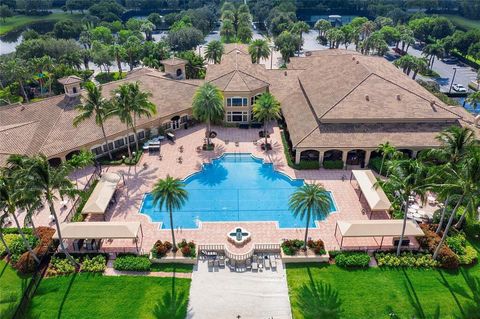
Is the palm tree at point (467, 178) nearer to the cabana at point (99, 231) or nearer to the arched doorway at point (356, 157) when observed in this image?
the arched doorway at point (356, 157)

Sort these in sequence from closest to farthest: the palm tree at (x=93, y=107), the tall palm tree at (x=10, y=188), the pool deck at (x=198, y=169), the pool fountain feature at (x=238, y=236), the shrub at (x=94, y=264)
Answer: the tall palm tree at (x=10, y=188)
the shrub at (x=94, y=264)
the pool fountain feature at (x=238, y=236)
the pool deck at (x=198, y=169)
the palm tree at (x=93, y=107)

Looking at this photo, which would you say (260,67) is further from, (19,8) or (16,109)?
(19,8)

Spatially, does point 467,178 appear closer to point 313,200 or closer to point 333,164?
point 313,200

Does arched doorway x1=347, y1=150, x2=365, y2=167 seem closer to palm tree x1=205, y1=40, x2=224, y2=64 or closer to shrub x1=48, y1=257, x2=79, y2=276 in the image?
shrub x1=48, y1=257, x2=79, y2=276

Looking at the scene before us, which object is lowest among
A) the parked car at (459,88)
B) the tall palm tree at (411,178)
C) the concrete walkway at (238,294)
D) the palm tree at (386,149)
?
the concrete walkway at (238,294)

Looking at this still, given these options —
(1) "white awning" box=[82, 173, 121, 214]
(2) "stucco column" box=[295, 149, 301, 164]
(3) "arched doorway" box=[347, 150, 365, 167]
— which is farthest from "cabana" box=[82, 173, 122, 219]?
(3) "arched doorway" box=[347, 150, 365, 167]

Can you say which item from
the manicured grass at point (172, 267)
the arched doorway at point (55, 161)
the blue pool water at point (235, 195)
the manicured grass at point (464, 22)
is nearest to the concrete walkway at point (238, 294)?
the manicured grass at point (172, 267)

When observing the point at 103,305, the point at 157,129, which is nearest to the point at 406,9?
the point at 157,129
